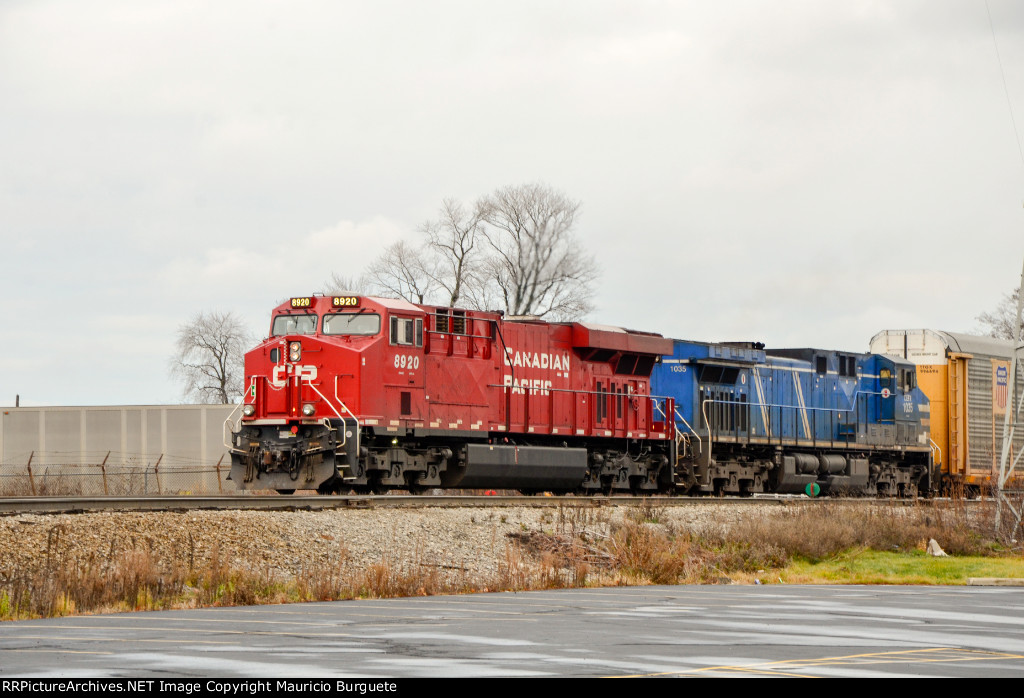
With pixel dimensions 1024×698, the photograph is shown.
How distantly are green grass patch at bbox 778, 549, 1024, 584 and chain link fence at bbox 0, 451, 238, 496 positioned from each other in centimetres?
1888

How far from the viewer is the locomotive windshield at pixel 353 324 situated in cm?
2434

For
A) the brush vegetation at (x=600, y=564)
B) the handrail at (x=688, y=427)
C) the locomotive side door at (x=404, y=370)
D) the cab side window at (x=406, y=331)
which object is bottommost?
the brush vegetation at (x=600, y=564)

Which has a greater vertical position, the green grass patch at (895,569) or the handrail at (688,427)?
the handrail at (688,427)

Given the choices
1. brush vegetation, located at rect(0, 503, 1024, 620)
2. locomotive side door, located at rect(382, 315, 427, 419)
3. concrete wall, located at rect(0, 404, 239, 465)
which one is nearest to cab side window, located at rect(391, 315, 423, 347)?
locomotive side door, located at rect(382, 315, 427, 419)

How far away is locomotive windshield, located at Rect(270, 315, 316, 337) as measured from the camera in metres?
24.7

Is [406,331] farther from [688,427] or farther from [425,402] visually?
[688,427]

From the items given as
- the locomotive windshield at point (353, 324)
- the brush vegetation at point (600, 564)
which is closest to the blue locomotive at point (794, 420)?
the brush vegetation at point (600, 564)

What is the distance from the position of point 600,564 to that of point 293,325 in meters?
9.00

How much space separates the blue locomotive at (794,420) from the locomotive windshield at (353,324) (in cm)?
878

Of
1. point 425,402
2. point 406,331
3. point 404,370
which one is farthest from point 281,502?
point 406,331

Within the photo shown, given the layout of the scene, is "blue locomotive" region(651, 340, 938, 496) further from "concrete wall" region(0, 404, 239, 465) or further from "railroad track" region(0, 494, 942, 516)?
"concrete wall" region(0, 404, 239, 465)

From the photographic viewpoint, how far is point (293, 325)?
81.8ft

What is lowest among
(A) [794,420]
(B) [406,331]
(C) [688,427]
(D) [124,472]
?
(D) [124,472]

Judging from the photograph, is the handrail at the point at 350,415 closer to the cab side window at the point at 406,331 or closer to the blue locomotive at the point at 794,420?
the cab side window at the point at 406,331
